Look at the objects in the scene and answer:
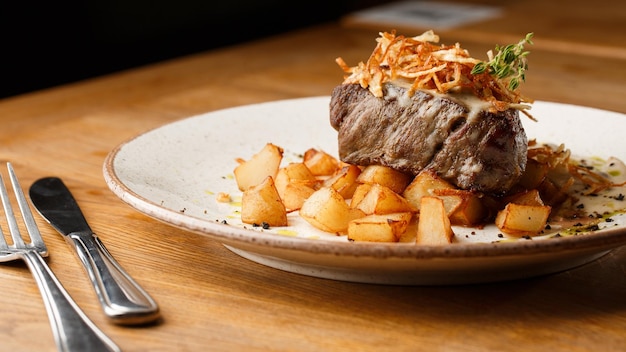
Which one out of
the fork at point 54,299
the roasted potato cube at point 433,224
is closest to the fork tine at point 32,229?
the fork at point 54,299

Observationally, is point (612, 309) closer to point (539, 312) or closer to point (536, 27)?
point (539, 312)

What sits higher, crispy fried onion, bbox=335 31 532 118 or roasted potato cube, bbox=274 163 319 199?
crispy fried onion, bbox=335 31 532 118

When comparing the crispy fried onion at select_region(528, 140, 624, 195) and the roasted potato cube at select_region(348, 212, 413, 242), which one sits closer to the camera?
the roasted potato cube at select_region(348, 212, 413, 242)

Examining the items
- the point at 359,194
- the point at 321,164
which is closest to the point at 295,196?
the point at 359,194

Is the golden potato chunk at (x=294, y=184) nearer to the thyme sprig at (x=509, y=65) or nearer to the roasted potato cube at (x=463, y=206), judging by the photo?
the roasted potato cube at (x=463, y=206)

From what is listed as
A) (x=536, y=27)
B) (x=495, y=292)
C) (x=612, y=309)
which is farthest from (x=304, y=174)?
(x=536, y=27)

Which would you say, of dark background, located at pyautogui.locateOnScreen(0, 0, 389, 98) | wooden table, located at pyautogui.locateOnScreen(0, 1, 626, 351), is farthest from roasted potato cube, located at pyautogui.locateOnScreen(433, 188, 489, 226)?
dark background, located at pyautogui.locateOnScreen(0, 0, 389, 98)

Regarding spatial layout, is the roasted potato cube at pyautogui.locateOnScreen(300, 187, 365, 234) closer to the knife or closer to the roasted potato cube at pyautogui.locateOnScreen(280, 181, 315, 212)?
the roasted potato cube at pyautogui.locateOnScreen(280, 181, 315, 212)
